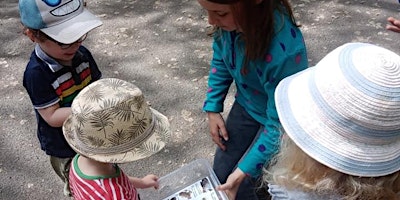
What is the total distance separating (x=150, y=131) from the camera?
142 cm

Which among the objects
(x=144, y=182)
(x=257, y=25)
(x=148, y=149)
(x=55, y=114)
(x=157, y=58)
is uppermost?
(x=257, y=25)

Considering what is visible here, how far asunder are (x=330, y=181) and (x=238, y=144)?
2.64 feet

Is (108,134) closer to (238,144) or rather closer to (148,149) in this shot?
(148,149)

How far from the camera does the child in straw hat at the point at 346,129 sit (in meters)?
1.01

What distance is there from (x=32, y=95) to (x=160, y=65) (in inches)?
65.7

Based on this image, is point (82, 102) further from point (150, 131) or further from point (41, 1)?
point (41, 1)

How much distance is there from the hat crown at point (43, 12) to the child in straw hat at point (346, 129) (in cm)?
88

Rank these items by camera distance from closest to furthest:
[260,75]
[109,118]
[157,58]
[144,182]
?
[109,118]
[260,75]
[144,182]
[157,58]

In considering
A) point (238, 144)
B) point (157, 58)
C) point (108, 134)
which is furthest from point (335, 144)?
point (157, 58)

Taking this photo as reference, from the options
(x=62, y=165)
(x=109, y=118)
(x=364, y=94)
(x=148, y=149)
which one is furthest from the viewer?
(x=62, y=165)

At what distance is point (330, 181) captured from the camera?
1082 mm

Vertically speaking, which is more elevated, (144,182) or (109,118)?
(109,118)

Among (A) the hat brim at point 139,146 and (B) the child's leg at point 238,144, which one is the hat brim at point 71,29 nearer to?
(A) the hat brim at point 139,146

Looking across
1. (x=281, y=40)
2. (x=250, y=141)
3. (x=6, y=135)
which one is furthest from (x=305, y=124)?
(x=6, y=135)
